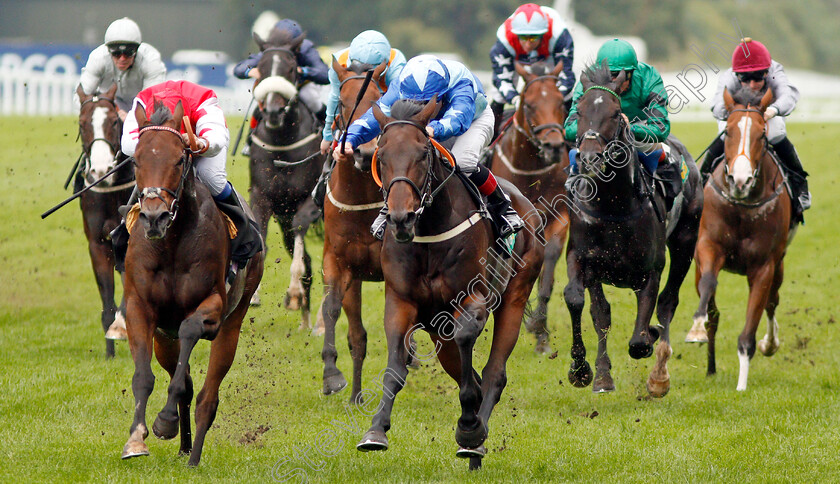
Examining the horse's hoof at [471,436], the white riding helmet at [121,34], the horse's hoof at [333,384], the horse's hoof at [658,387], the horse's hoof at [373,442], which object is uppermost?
the white riding helmet at [121,34]

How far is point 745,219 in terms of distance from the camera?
841 centimetres

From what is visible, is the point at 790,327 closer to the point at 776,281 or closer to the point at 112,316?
the point at 776,281

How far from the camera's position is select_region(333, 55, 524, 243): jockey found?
5824mm

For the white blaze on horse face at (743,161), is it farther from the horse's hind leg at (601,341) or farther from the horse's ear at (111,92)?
the horse's ear at (111,92)

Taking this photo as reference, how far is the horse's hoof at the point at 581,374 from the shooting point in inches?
280

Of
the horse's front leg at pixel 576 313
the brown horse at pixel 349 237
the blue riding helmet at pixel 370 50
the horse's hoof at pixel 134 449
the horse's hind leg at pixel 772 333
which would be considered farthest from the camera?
the horse's hind leg at pixel 772 333

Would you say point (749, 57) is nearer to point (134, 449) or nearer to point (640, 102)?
point (640, 102)

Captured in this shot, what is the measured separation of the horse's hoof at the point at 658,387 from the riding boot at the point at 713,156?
207 centimetres

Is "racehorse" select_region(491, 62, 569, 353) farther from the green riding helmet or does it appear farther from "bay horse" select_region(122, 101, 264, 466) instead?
"bay horse" select_region(122, 101, 264, 466)

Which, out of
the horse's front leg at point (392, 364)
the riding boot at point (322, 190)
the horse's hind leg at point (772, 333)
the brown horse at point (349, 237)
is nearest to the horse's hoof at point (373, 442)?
the horse's front leg at point (392, 364)

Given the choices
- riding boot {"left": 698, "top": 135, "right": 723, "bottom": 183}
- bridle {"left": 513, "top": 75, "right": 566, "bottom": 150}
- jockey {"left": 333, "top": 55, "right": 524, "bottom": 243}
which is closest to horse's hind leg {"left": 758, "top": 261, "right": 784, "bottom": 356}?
riding boot {"left": 698, "top": 135, "right": 723, "bottom": 183}

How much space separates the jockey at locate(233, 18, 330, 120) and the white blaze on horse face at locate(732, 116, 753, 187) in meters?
3.58

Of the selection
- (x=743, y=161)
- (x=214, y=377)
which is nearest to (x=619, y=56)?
(x=743, y=161)

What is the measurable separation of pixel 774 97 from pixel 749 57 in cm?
37
